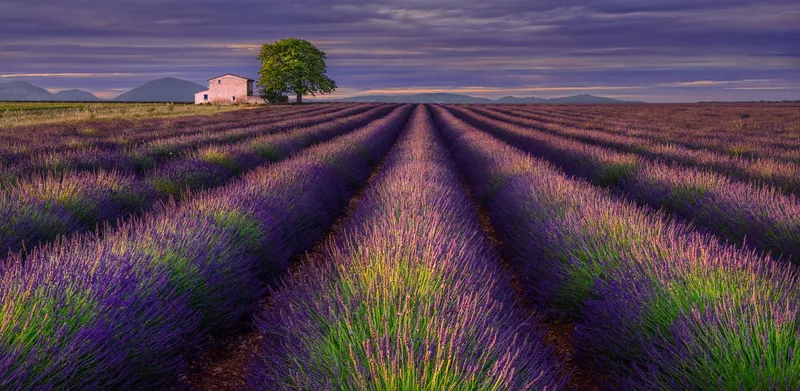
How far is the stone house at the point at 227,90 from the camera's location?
5944cm

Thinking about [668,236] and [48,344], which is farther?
[668,236]

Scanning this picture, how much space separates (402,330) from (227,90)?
2453 inches

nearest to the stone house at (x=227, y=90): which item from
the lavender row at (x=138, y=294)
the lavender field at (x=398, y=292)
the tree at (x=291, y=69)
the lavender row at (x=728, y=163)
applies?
the tree at (x=291, y=69)

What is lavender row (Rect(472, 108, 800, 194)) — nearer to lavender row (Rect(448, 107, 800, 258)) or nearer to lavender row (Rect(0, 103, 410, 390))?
lavender row (Rect(448, 107, 800, 258))

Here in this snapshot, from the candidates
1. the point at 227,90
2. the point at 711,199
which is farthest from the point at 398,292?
the point at 227,90

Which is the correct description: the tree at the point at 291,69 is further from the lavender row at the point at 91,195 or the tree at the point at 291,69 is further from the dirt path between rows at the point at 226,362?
the dirt path between rows at the point at 226,362

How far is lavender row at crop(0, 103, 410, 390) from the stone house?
57.7 m

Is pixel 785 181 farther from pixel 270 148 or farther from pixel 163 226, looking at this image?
pixel 270 148

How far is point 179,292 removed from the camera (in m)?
3.00

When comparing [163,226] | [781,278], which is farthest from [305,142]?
[781,278]

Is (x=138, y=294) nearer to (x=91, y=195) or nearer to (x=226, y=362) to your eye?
(x=226, y=362)

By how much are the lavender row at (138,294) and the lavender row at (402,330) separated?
0.51 metres

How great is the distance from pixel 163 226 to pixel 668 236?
3.47 meters

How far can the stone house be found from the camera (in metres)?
59.4
